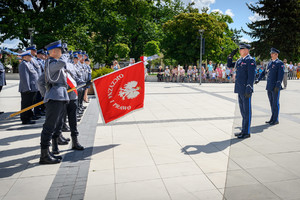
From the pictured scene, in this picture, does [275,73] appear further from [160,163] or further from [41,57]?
[41,57]

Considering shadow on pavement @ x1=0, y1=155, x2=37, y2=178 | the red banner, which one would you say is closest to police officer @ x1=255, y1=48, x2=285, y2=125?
the red banner

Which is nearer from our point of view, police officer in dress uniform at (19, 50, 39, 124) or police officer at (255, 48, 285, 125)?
police officer at (255, 48, 285, 125)

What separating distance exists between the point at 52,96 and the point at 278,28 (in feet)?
146

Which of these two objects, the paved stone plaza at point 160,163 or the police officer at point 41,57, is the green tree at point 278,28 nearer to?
the paved stone plaza at point 160,163

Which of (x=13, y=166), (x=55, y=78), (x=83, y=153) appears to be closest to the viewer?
(x=13, y=166)

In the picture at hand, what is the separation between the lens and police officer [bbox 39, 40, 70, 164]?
4461 mm

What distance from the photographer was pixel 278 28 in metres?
41.0

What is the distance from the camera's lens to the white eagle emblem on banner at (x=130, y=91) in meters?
5.65

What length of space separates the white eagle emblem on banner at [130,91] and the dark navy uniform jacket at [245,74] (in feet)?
7.97

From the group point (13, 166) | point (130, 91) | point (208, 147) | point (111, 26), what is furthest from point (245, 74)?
point (111, 26)

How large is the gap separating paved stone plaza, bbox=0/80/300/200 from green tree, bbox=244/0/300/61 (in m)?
39.0

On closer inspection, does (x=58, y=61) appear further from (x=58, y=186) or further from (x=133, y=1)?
(x=133, y=1)

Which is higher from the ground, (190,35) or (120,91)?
(190,35)

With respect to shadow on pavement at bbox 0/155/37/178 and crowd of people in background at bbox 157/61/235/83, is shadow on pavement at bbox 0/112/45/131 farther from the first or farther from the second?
crowd of people in background at bbox 157/61/235/83
